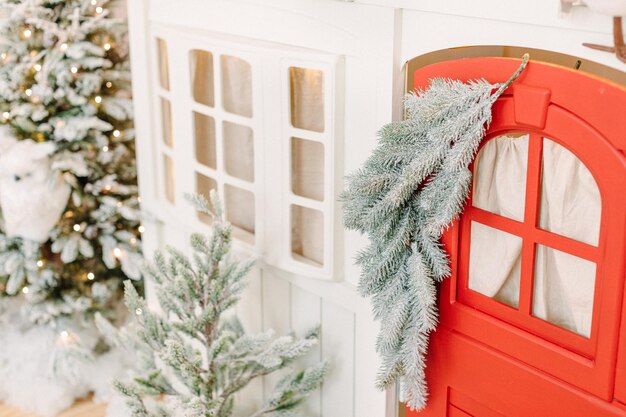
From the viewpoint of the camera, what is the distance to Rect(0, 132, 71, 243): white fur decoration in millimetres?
3004

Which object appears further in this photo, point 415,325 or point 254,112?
point 254,112

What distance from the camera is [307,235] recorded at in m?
2.50

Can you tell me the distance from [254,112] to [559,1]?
3.74ft

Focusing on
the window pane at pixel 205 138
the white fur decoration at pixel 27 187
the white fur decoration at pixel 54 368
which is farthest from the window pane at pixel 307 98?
the white fur decoration at pixel 54 368

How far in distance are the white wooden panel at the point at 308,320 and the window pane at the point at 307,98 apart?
556 millimetres

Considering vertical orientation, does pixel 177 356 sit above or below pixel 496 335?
below

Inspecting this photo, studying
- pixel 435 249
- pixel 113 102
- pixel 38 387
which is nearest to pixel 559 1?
pixel 435 249

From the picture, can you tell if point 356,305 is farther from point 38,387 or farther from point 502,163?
point 38,387

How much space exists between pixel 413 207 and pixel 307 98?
60 cm

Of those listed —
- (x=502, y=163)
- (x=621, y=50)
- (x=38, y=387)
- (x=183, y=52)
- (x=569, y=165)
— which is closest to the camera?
(x=621, y=50)

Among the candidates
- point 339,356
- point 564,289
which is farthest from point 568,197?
point 339,356

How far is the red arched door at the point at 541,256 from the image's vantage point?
1.58m

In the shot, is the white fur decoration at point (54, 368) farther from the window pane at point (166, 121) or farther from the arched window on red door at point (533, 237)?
the arched window on red door at point (533, 237)

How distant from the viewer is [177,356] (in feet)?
7.32
